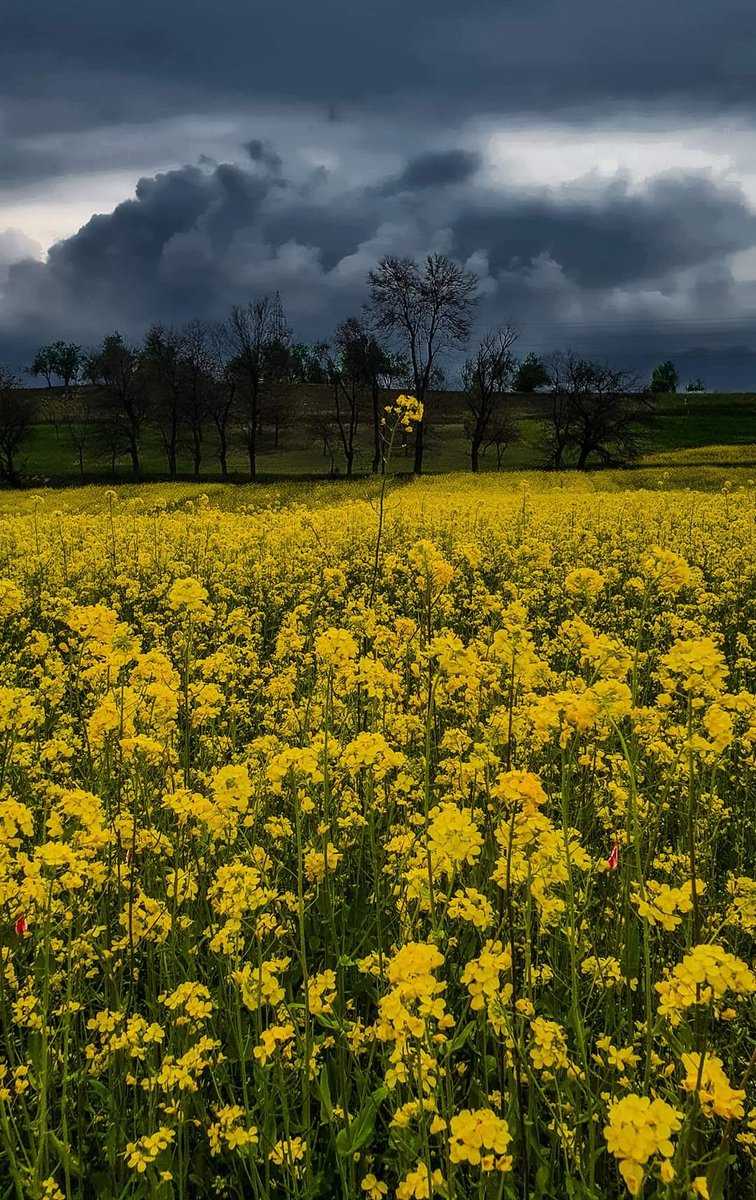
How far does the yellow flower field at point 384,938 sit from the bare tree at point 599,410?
48596 mm

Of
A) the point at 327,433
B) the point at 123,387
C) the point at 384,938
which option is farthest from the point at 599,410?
the point at 384,938

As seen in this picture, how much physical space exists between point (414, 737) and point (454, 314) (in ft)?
140

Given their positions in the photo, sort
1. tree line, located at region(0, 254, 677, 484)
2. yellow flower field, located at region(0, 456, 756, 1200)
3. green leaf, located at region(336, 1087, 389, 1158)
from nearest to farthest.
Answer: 1. yellow flower field, located at region(0, 456, 756, 1200)
2. green leaf, located at region(336, 1087, 389, 1158)
3. tree line, located at region(0, 254, 677, 484)

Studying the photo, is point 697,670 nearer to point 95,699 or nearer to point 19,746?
point 19,746

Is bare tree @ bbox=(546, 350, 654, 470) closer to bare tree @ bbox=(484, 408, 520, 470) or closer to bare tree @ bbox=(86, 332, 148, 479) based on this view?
bare tree @ bbox=(484, 408, 520, 470)

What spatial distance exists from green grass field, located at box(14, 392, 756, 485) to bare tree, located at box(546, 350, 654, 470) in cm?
252

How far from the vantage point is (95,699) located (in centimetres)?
478

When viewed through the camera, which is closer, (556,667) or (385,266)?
(556,667)

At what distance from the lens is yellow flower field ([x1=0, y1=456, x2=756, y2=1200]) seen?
1940 mm

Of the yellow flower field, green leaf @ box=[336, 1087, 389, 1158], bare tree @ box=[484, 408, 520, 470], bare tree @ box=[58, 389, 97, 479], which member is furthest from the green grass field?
green leaf @ box=[336, 1087, 389, 1158]

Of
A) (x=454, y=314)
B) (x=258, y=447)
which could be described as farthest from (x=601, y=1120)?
(x=258, y=447)

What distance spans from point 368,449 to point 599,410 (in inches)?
963

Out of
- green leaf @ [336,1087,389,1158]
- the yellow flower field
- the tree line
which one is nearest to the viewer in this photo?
the yellow flower field

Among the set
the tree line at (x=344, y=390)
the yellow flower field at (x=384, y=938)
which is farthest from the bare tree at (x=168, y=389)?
the yellow flower field at (x=384, y=938)
